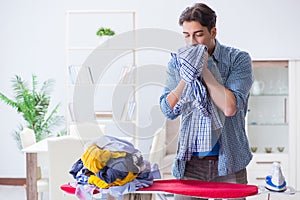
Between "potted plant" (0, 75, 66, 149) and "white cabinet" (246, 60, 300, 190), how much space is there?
5.85ft

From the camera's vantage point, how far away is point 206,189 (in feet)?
5.05

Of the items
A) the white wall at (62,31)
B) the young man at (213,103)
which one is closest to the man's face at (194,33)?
the young man at (213,103)

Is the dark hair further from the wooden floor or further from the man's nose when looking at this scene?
the wooden floor

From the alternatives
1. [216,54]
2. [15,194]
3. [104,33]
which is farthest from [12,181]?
[216,54]

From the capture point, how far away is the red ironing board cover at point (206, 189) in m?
1.52

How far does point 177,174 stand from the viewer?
1708mm

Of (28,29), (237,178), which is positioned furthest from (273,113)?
(237,178)

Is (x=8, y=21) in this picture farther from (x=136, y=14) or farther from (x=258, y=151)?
(x=258, y=151)

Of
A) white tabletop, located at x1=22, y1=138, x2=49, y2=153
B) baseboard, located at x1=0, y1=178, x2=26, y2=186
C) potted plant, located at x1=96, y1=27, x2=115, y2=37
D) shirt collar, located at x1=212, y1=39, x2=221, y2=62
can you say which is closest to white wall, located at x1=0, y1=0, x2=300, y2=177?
baseboard, located at x1=0, y1=178, x2=26, y2=186

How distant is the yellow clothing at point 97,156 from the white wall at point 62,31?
140 inches

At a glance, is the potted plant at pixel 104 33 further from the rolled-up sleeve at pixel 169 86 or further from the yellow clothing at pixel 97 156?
the yellow clothing at pixel 97 156

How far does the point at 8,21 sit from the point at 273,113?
268 cm

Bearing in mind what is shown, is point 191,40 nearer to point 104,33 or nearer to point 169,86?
point 169,86

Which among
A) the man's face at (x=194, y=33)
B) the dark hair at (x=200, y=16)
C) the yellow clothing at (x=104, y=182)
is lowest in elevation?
the yellow clothing at (x=104, y=182)
